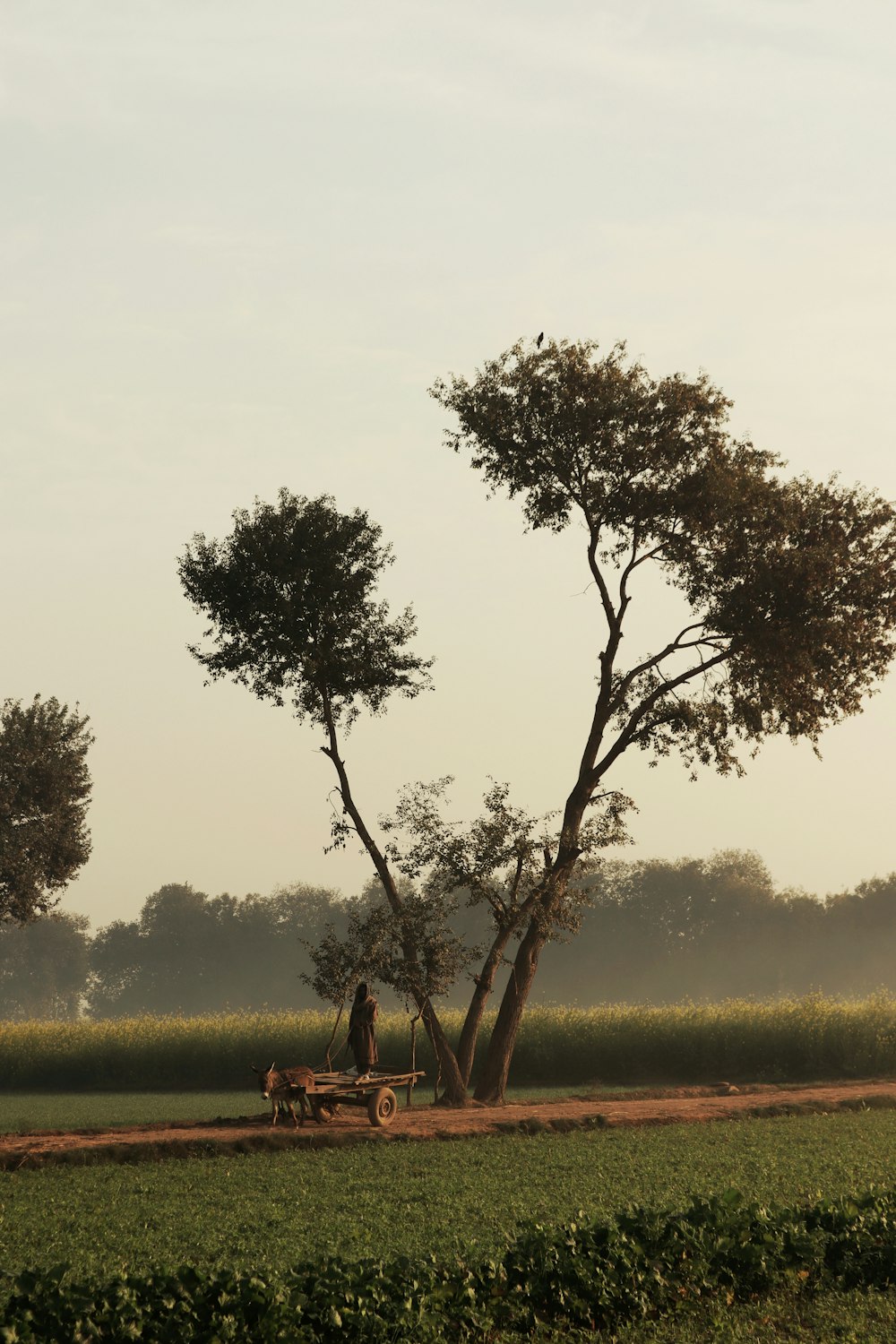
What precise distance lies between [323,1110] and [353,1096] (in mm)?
670

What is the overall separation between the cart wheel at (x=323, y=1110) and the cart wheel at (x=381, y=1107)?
0.62 metres

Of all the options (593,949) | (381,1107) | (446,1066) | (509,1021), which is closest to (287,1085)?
(381,1107)

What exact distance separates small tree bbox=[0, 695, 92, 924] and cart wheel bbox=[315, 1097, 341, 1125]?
25728 mm

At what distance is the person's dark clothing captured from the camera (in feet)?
74.0

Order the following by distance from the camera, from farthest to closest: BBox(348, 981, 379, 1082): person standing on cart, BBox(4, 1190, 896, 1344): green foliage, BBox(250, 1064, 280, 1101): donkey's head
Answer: BBox(348, 981, 379, 1082): person standing on cart < BBox(250, 1064, 280, 1101): donkey's head < BBox(4, 1190, 896, 1344): green foliage

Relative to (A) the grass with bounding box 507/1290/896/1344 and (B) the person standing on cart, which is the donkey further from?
(A) the grass with bounding box 507/1290/896/1344

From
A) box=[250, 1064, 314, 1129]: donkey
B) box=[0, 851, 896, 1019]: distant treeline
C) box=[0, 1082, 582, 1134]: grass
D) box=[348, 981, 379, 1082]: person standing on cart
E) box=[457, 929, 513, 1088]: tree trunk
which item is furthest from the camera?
box=[0, 851, 896, 1019]: distant treeline

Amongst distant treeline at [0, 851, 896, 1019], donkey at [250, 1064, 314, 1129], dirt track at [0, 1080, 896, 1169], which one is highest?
distant treeline at [0, 851, 896, 1019]

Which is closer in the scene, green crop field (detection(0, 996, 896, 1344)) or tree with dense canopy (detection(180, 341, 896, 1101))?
green crop field (detection(0, 996, 896, 1344))

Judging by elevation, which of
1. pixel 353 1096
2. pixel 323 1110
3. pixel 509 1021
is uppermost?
pixel 509 1021

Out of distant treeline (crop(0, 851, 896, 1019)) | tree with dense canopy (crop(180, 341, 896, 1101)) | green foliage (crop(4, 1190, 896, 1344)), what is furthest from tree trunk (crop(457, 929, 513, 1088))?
distant treeline (crop(0, 851, 896, 1019))

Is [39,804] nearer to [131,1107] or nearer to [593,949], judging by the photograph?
[131,1107]

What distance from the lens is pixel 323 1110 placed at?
22000 millimetres

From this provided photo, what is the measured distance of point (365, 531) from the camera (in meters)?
29.8
